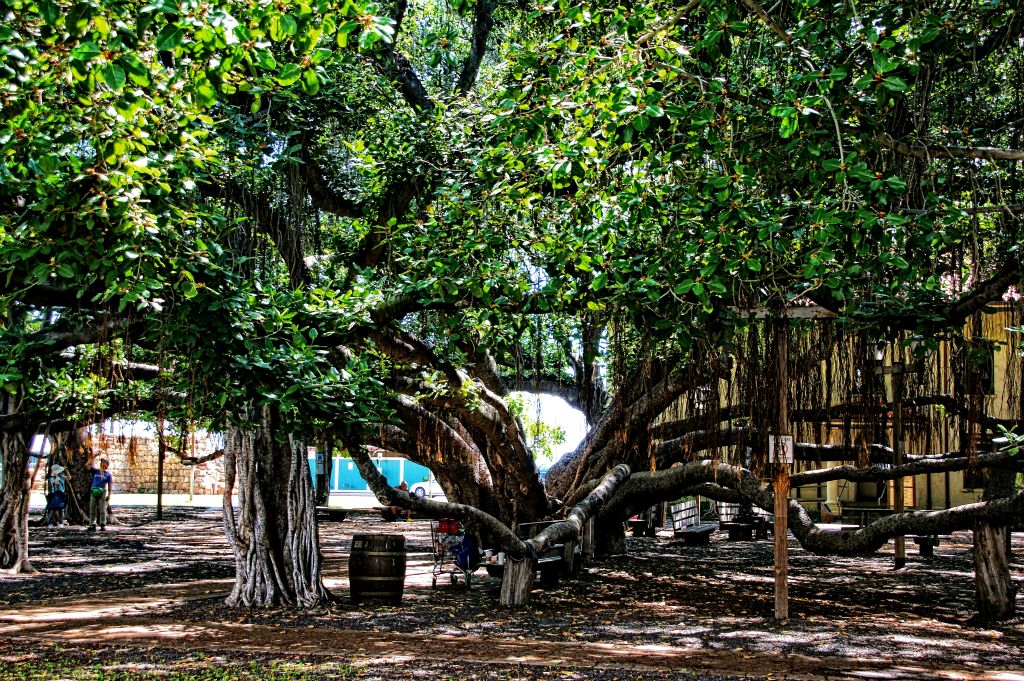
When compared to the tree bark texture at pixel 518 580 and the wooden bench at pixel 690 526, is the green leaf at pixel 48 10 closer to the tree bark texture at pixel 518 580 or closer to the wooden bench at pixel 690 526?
the tree bark texture at pixel 518 580

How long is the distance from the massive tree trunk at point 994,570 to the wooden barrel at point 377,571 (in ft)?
21.6

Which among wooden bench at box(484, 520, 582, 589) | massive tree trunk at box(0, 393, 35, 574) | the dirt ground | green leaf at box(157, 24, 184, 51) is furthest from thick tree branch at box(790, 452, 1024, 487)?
massive tree trunk at box(0, 393, 35, 574)

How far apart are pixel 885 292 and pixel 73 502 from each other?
2227 centimetres

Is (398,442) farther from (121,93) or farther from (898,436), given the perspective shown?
(121,93)

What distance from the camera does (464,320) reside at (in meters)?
8.98

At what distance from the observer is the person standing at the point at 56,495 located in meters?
23.5

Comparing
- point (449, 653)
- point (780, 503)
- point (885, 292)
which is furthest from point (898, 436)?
point (449, 653)

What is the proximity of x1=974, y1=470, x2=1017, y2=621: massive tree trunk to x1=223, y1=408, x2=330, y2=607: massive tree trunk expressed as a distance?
7.48 m

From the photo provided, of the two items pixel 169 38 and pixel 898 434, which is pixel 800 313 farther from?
pixel 169 38

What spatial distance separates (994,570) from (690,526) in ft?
33.9

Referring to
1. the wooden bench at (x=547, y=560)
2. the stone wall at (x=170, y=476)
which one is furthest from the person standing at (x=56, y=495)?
the stone wall at (x=170, y=476)

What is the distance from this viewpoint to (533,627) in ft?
32.5

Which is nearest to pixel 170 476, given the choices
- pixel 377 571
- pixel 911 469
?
pixel 377 571

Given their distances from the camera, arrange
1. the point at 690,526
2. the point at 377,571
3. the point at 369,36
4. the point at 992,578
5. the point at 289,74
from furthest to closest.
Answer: the point at 690,526
the point at 377,571
the point at 992,578
the point at 289,74
the point at 369,36
